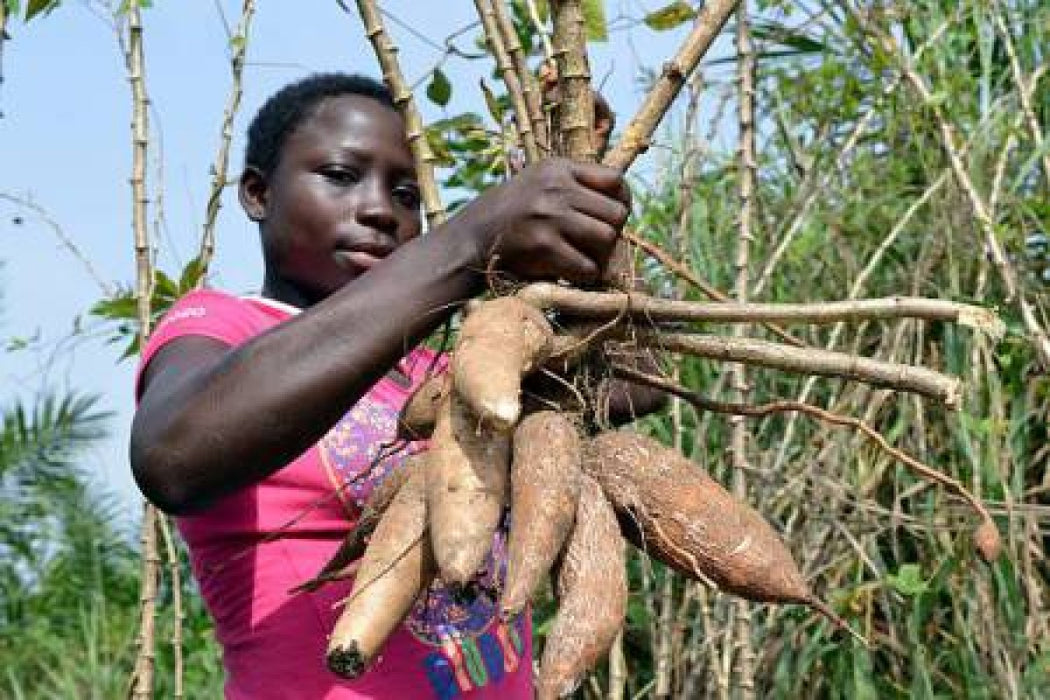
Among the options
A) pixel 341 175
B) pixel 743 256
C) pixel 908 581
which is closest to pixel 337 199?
pixel 341 175

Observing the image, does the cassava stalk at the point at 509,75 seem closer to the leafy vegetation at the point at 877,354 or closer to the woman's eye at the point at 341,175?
the woman's eye at the point at 341,175

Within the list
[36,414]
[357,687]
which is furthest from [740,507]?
[36,414]

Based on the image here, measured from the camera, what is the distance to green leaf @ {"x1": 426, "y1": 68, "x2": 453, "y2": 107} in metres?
2.39

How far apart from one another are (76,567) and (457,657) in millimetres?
4555

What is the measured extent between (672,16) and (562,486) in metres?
A: 1.07

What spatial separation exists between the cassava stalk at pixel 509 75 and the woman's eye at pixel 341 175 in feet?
0.98

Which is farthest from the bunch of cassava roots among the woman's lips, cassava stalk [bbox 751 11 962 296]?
cassava stalk [bbox 751 11 962 296]

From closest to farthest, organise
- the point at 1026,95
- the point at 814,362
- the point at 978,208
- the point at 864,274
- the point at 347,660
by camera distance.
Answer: the point at 347,660, the point at 814,362, the point at 978,208, the point at 864,274, the point at 1026,95

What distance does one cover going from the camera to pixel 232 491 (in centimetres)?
154

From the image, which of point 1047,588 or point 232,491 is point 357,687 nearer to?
point 232,491

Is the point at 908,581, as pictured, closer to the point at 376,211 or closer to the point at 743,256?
the point at 743,256

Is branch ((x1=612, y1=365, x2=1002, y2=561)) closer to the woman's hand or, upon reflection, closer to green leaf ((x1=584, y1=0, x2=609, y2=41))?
the woman's hand

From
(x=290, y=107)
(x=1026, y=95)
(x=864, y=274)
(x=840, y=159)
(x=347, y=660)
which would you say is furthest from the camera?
(x=840, y=159)

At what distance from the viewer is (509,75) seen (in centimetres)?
174
